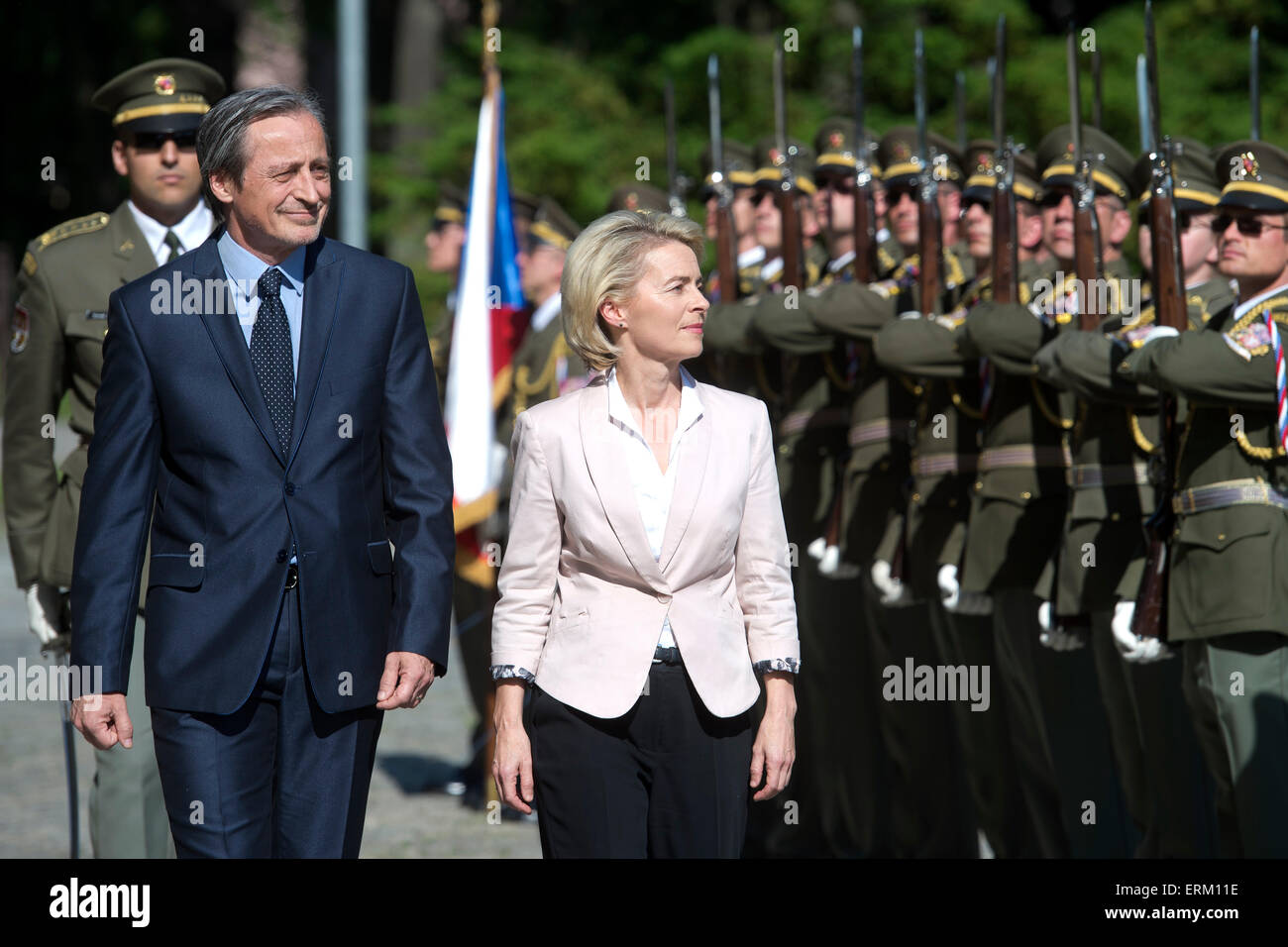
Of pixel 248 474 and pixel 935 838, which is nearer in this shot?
pixel 248 474

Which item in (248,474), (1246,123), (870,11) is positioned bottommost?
(248,474)

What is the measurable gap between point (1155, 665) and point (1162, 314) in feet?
3.24

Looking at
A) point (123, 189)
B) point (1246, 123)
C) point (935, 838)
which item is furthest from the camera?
point (123, 189)

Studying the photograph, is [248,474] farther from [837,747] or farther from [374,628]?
[837,747]

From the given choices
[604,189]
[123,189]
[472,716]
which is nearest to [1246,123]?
[604,189]

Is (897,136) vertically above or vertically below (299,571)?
above

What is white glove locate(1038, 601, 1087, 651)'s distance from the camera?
18.3ft

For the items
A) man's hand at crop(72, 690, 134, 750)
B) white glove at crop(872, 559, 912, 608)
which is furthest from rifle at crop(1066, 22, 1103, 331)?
man's hand at crop(72, 690, 134, 750)

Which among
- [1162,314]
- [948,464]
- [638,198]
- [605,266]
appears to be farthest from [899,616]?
[605,266]

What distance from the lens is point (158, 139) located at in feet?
16.8

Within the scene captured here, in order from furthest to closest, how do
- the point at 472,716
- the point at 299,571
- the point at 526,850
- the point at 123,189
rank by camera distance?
the point at 123,189
the point at 472,716
the point at 526,850
the point at 299,571

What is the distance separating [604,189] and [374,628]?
41.6 feet

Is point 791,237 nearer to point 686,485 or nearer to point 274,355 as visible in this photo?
point 686,485

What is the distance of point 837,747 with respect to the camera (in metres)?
6.84
